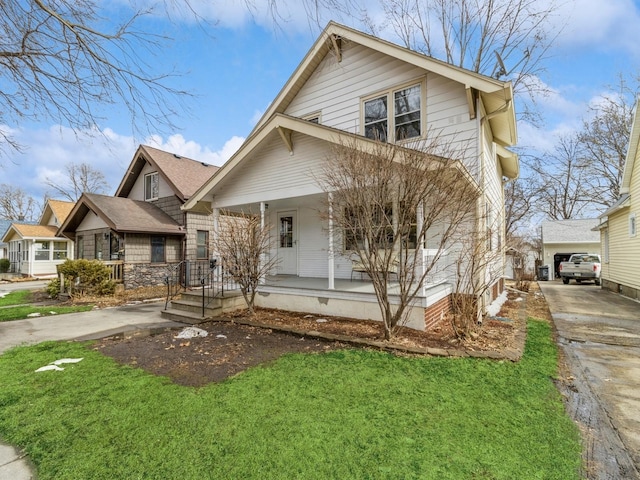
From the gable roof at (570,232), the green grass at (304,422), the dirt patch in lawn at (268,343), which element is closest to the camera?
the green grass at (304,422)

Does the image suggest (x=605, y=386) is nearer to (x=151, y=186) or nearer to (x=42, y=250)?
(x=151, y=186)

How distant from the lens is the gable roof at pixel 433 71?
6.83 metres

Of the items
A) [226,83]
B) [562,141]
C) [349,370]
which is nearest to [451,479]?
[349,370]

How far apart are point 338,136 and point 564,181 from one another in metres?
35.3

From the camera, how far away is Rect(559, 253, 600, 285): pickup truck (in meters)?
19.9

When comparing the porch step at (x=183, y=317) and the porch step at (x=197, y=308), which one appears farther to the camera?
the porch step at (x=197, y=308)

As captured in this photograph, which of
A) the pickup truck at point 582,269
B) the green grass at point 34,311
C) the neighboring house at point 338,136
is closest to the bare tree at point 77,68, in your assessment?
the neighboring house at point 338,136

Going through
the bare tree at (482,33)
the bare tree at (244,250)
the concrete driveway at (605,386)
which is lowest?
the concrete driveway at (605,386)

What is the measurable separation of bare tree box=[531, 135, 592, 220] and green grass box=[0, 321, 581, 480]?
27.3m

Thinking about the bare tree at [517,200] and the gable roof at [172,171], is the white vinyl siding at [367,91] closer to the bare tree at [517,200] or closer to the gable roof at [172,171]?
the gable roof at [172,171]

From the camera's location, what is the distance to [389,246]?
5.56 metres

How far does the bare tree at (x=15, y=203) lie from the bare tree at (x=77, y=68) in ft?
142

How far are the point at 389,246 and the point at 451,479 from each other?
3.64 metres

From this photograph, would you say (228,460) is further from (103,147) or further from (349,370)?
(103,147)
